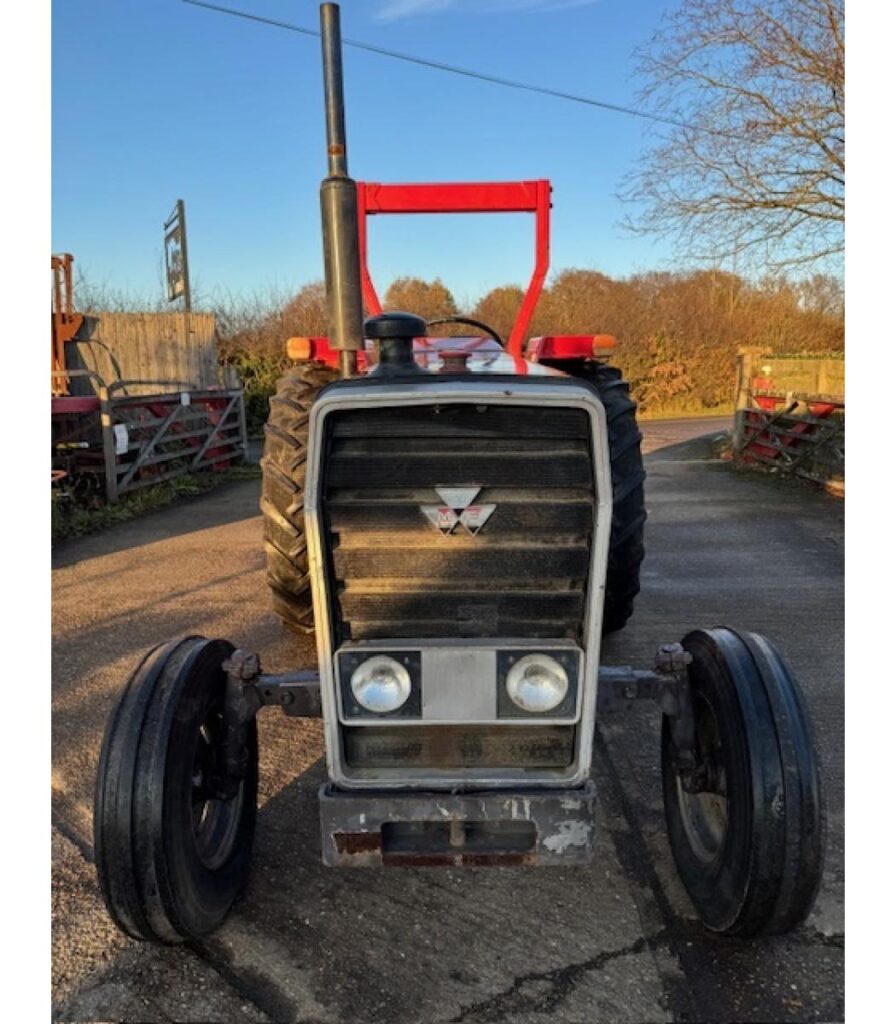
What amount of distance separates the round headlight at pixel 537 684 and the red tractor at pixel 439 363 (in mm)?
1543

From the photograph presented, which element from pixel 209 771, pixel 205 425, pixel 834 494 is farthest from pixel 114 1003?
pixel 205 425

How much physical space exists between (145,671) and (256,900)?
78cm

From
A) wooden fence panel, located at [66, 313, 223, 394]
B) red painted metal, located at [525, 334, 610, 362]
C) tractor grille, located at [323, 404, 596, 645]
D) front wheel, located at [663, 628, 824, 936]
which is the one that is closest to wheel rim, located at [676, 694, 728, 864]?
front wheel, located at [663, 628, 824, 936]

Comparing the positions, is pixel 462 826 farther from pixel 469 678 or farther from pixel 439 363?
pixel 439 363

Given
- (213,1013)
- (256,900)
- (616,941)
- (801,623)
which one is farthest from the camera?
(801,623)

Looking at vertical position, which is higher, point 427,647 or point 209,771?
point 427,647

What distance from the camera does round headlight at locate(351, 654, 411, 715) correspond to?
2.15 m

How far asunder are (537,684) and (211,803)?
1.14 metres

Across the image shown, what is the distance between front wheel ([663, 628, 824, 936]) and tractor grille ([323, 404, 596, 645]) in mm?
511

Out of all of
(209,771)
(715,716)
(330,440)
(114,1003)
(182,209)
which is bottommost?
(114,1003)

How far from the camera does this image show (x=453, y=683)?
7.07 feet

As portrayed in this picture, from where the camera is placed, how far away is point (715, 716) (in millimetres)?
2340

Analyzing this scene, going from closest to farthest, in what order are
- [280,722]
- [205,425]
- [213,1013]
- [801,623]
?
[213,1013] < [280,722] < [801,623] < [205,425]

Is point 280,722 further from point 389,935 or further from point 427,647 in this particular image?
point 427,647
